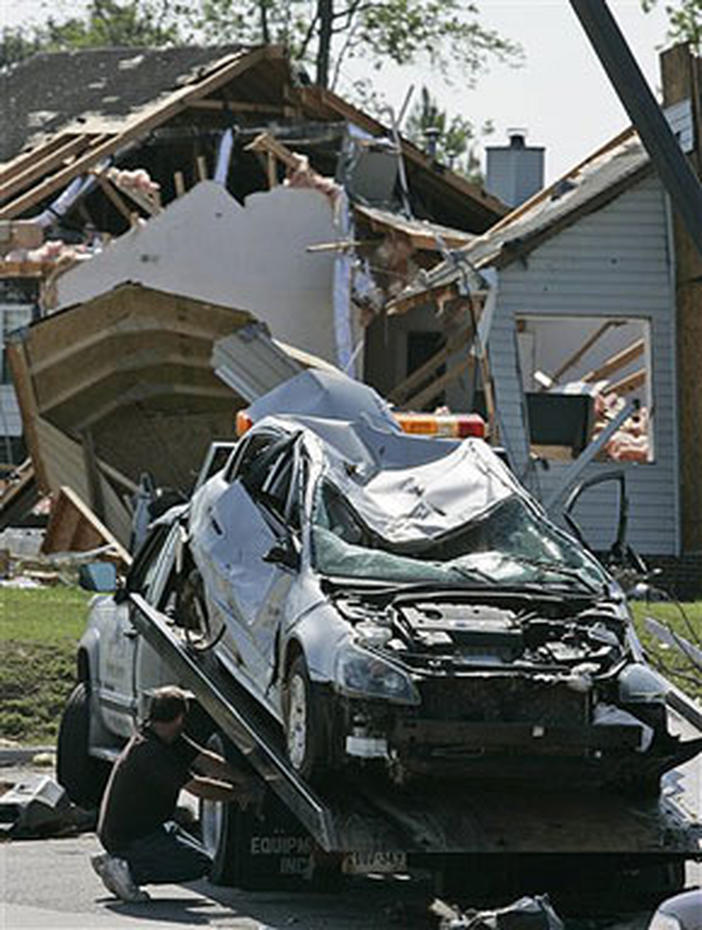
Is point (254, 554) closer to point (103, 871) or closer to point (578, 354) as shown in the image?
point (103, 871)

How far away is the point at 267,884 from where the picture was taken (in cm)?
1056

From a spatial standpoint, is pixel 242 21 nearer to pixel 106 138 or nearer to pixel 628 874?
pixel 106 138

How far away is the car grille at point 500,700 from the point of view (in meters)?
9.73

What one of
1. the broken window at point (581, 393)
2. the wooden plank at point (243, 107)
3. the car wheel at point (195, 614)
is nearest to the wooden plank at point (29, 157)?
the wooden plank at point (243, 107)

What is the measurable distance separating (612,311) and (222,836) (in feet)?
56.1

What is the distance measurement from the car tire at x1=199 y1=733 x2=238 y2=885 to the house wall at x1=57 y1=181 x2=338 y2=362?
2039cm

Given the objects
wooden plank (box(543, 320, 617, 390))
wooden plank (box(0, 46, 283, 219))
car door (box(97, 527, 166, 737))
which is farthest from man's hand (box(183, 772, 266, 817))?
wooden plank (box(0, 46, 283, 219))

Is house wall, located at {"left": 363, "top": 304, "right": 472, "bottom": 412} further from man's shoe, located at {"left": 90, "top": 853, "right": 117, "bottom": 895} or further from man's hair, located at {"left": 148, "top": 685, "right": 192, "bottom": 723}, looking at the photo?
man's shoe, located at {"left": 90, "top": 853, "right": 117, "bottom": 895}

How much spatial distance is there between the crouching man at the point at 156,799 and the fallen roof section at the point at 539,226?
15400 mm

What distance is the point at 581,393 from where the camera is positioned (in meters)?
27.8

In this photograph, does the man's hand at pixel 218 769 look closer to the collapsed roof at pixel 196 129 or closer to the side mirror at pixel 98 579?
the side mirror at pixel 98 579

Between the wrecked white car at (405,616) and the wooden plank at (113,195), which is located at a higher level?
the wooden plank at (113,195)

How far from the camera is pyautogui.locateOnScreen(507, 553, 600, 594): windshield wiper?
1063cm

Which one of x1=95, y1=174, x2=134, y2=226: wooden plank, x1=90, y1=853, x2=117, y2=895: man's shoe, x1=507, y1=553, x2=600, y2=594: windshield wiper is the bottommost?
x1=90, y1=853, x2=117, y2=895: man's shoe
